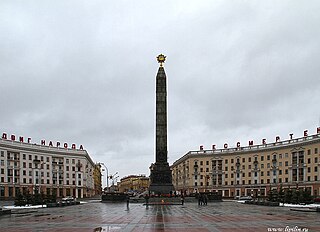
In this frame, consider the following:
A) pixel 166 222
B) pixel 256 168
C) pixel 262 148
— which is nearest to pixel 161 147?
pixel 166 222

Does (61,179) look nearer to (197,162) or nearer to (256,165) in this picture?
(197,162)

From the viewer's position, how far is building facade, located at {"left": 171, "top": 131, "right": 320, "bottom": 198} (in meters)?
88.8

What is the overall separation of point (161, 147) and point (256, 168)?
175 ft

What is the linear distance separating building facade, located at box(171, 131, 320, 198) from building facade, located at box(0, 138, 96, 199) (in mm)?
36531

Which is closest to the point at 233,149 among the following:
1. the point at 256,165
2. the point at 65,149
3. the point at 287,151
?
the point at 256,165

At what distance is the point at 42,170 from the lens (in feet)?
360

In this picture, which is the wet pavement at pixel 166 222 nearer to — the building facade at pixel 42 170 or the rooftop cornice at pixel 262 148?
the rooftop cornice at pixel 262 148

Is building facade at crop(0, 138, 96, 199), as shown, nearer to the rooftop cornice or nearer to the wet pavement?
the rooftop cornice

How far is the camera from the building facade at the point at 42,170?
95.2 meters

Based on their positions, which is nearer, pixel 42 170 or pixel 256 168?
pixel 256 168

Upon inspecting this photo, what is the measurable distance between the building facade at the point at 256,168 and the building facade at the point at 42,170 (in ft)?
120

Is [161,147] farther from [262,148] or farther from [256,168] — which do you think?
[256,168]

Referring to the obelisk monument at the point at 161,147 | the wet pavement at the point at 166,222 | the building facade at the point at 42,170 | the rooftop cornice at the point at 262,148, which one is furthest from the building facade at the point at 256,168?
the wet pavement at the point at 166,222

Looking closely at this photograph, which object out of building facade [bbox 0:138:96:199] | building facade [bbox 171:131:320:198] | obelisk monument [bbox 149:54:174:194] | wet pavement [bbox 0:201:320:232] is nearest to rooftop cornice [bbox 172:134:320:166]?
building facade [bbox 171:131:320:198]
